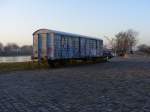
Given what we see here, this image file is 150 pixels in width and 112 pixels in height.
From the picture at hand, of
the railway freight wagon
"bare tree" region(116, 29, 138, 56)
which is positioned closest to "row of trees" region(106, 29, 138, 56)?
"bare tree" region(116, 29, 138, 56)

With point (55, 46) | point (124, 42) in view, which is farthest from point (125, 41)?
point (55, 46)

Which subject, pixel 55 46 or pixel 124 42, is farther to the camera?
pixel 124 42

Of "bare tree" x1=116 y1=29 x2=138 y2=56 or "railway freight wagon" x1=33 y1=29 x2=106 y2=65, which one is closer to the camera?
"railway freight wagon" x1=33 y1=29 x2=106 y2=65

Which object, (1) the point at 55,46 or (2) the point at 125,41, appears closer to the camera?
(1) the point at 55,46

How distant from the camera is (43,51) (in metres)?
28.3

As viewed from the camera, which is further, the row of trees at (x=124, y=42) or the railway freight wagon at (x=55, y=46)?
the row of trees at (x=124, y=42)

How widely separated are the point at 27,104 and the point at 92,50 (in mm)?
29933

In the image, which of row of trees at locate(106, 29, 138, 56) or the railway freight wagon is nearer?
the railway freight wagon

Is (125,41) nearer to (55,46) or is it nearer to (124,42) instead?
(124,42)

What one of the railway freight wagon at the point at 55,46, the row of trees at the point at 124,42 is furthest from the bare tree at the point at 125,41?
the railway freight wagon at the point at 55,46

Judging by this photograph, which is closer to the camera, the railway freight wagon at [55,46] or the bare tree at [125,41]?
the railway freight wagon at [55,46]

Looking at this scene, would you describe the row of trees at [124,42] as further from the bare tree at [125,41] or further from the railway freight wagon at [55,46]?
the railway freight wagon at [55,46]

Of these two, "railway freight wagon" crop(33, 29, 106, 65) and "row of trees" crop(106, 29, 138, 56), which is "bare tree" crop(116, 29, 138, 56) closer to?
"row of trees" crop(106, 29, 138, 56)

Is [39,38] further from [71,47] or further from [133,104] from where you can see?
[133,104]
